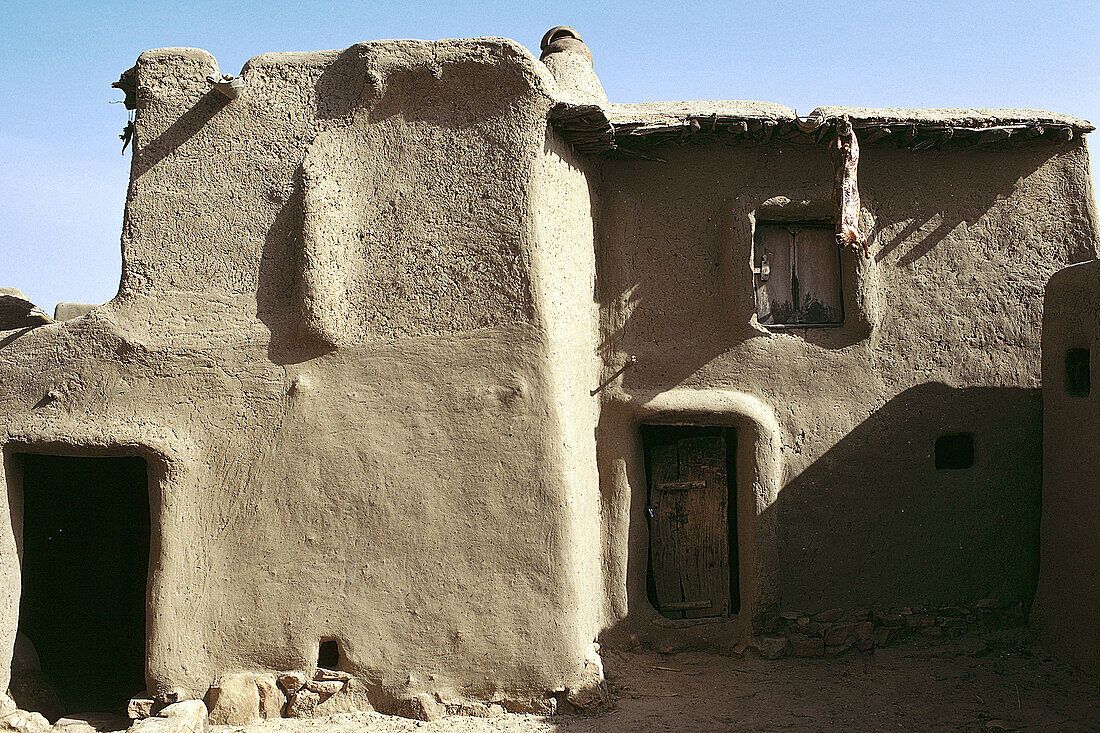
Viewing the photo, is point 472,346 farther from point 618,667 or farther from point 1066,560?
point 1066,560

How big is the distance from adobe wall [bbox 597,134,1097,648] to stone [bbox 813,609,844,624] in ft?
0.20

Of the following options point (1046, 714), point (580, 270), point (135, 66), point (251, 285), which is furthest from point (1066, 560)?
point (135, 66)

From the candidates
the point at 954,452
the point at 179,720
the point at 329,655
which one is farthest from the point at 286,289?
the point at 954,452

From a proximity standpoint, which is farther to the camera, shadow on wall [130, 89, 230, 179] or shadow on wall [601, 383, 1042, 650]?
shadow on wall [601, 383, 1042, 650]

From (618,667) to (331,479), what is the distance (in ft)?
8.91

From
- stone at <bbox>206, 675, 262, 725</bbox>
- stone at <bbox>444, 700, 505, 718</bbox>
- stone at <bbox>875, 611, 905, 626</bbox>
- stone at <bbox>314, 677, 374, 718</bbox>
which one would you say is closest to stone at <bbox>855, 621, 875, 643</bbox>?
Answer: stone at <bbox>875, 611, 905, 626</bbox>

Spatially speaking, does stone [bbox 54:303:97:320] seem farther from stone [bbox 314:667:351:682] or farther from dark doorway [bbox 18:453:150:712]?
stone [bbox 314:667:351:682]

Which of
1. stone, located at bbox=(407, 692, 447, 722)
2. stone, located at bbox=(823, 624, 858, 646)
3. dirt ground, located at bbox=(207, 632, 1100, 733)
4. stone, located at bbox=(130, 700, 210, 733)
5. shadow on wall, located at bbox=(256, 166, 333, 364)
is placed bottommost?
dirt ground, located at bbox=(207, 632, 1100, 733)

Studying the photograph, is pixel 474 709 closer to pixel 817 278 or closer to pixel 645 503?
pixel 645 503

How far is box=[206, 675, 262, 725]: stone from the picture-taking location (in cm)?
570

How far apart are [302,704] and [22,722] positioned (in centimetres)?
182

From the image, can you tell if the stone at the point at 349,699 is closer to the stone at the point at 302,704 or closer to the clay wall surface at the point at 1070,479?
the stone at the point at 302,704

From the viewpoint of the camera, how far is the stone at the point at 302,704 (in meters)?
5.79

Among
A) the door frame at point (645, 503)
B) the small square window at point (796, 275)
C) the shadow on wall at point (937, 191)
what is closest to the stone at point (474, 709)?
the door frame at point (645, 503)
